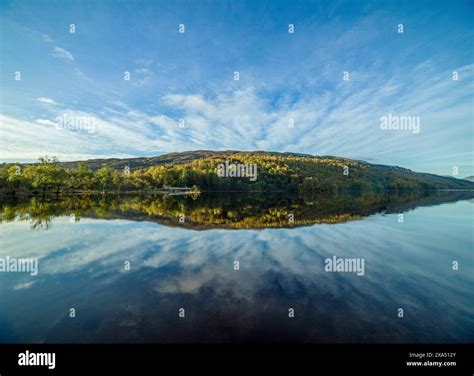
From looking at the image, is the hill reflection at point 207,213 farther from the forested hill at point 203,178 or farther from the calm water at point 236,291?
the forested hill at point 203,178

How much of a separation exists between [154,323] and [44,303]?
3227 millimetres

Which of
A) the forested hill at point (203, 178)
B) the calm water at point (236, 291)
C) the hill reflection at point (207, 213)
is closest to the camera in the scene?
the calm water at point (236, 291)

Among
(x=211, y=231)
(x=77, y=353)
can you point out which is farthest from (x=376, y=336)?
(x=211, y=231)

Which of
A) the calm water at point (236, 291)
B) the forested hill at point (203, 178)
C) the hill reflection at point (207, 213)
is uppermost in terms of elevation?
the forested hill at point (203, 178)

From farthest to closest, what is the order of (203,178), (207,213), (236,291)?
(203,178) → (207,213) → (236,291)

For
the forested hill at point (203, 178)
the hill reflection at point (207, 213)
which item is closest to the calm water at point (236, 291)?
the hill reflection at point (207, 213)

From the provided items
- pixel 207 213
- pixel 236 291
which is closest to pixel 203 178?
pixel 207 213

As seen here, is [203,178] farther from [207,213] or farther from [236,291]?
[236,291]

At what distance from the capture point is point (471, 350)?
4.60 m

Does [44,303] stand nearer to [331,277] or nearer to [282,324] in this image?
[282,324]

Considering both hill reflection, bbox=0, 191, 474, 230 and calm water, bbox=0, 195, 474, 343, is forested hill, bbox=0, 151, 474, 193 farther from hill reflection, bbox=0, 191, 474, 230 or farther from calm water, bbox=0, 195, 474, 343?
calm water, bbox=0, 195, 474, 343

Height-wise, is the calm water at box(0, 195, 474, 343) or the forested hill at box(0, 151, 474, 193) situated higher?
the forested hill at box(0, 151, 474, 193)

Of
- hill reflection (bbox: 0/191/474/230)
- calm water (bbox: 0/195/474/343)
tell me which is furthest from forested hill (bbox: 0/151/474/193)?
calm water (bbox: 0/195/474/343)

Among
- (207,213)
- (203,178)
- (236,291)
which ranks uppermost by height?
(203,178)
